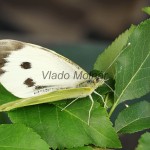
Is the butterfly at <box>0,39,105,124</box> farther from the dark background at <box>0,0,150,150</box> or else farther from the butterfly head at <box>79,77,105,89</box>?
the dark background at <box>0,0,150,150</box>

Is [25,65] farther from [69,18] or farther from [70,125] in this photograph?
[69,18]

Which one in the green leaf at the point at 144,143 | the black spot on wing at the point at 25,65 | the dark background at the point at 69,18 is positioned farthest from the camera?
the dark background at the point at 69,18

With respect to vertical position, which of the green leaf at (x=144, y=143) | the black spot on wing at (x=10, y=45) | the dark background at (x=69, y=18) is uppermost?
the dark background at (x=69, y=18)

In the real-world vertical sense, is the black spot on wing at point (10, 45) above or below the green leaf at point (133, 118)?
above

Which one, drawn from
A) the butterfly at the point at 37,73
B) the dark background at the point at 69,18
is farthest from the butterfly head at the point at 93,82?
the dark background at the point at 69,18

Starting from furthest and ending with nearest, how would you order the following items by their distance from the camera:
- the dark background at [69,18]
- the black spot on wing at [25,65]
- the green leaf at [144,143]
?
1. the dark background at [69,18]
2. the black spot on wing at [25,65]
3. the green leaf at [144,143]

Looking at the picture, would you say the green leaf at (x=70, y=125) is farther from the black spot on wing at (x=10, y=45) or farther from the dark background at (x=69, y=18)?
the dark background at (x=69, y=18)
